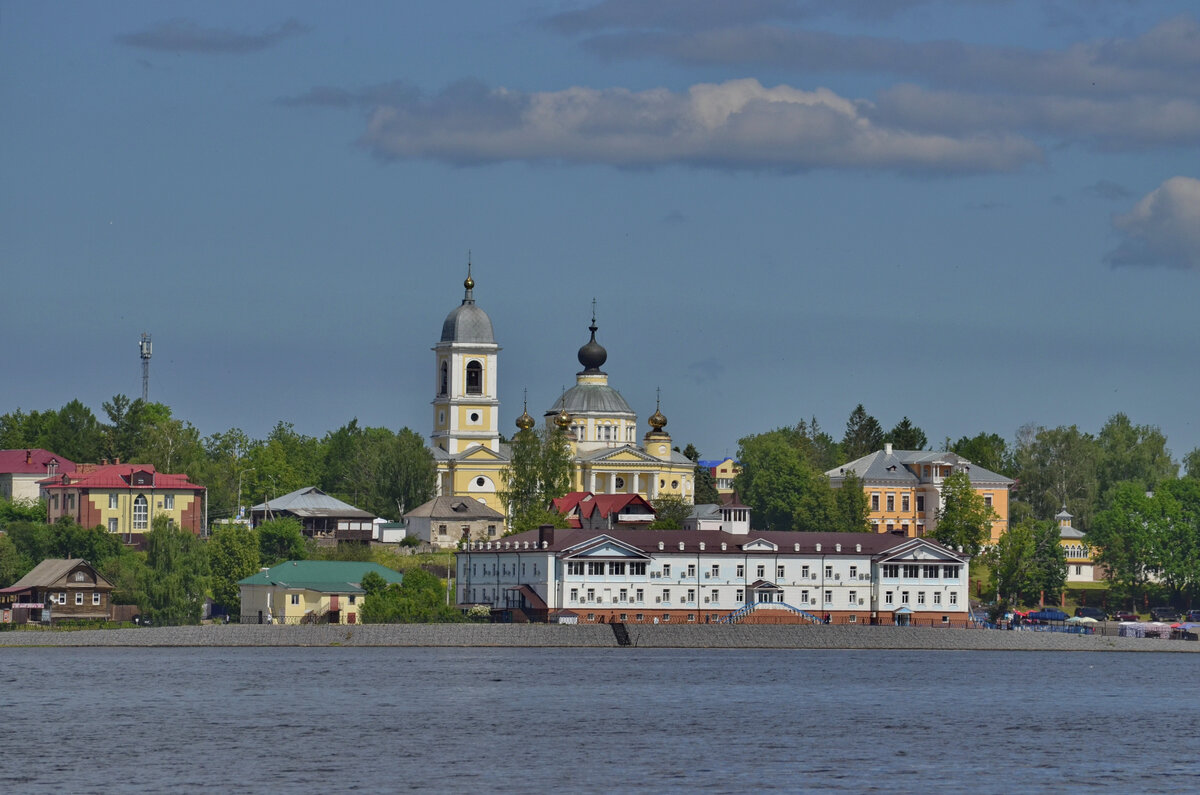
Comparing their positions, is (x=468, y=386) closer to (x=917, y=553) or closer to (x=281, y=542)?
(x=281, y=542)

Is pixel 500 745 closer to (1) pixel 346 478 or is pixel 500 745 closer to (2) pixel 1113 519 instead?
(2) pixel 1113 519

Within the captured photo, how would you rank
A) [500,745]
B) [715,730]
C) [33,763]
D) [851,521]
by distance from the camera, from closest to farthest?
[33,763]
[500,745]
[715,730]
[851,521]

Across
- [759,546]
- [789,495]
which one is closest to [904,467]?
[789,495]

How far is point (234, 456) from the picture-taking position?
190 meters

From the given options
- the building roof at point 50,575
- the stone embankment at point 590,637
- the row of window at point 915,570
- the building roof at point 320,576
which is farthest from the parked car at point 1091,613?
the building roof at point 50,575

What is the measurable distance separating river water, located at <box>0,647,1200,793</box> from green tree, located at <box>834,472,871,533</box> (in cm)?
4604

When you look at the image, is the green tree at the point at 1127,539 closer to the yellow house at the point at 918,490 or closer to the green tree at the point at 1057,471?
the yellow house at the point at 918,490

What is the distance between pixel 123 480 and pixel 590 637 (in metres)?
43.2

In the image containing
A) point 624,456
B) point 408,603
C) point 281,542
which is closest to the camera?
point 408,603

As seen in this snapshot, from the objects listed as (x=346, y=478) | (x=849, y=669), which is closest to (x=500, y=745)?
(x=849, y=669)

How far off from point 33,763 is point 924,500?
113 meters

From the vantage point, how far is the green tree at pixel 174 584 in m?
114

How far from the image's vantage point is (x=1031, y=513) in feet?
560

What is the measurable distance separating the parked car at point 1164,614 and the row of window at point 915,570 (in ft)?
67.0
